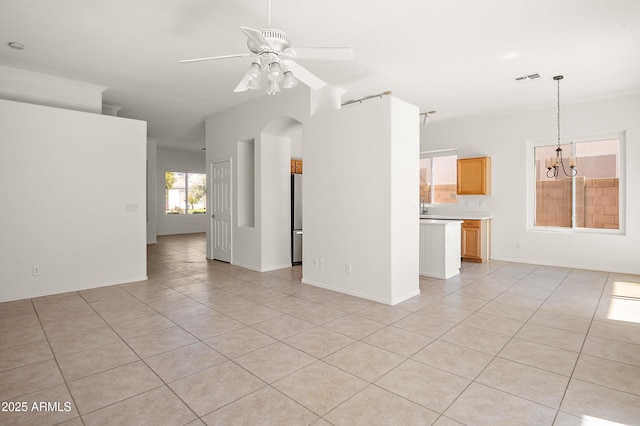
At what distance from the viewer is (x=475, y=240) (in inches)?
272

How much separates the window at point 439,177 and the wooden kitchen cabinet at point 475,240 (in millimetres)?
961

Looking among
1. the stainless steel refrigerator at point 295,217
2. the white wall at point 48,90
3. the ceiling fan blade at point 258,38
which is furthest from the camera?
the stainless steel refrigerator at point 295,217

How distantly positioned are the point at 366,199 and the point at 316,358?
7.33 ft

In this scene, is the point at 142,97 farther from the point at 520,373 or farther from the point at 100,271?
the point at 520,373

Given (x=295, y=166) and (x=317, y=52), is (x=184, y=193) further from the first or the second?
(x=317, y=52)

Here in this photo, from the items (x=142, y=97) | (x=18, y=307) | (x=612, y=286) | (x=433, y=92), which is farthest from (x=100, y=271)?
(x=612, y=286)

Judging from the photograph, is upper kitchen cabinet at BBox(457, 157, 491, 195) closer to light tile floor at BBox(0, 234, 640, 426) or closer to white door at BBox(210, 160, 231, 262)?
light tile floor at BBox(0, 234, 640, 426)

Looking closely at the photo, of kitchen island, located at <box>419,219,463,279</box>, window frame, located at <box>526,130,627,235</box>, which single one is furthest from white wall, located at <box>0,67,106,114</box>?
window frame, located at <box>526,130,627,235</box>

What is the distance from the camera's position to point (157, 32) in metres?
3.64

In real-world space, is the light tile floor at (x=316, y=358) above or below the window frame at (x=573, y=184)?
below

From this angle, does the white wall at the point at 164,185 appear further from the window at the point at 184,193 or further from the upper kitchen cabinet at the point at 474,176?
the upper kitchen cabinet at the point at 474,176

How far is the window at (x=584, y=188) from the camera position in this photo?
5.99 meters

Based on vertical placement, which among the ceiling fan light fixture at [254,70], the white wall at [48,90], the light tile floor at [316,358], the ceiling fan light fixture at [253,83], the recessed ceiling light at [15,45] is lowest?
the light tile floor at [316,358]

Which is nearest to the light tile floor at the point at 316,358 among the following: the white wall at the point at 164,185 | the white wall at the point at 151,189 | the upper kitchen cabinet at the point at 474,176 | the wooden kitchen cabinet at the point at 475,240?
the wooden kitchen cabinet at the point at 475,240
